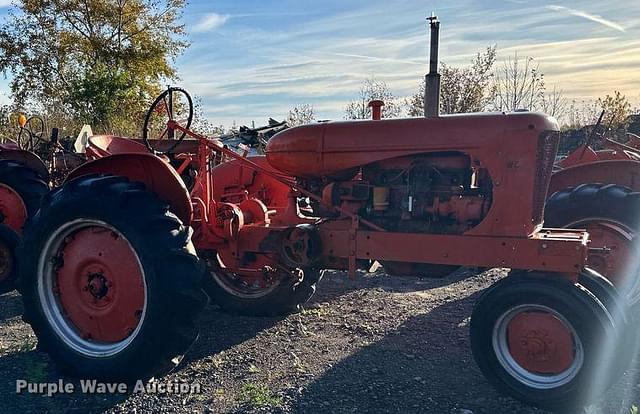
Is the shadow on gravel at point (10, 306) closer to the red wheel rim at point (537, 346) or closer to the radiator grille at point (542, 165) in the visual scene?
the red wheel rim at point (537, 346)

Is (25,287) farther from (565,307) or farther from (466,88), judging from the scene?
(466,88)

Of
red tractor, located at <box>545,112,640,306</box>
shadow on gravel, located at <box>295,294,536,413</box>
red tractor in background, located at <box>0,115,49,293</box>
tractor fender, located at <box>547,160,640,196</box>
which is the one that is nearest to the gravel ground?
shadow on gravel, located at <box>295,294,536,413</box>

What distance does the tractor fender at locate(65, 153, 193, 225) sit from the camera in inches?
142

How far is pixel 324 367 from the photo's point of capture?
11.9 feet

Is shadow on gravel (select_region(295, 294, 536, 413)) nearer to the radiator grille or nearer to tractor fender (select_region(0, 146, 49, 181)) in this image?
the radiator grille

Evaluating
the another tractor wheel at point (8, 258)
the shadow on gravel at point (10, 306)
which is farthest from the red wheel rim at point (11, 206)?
the shadow on gravel at point (10, 306)

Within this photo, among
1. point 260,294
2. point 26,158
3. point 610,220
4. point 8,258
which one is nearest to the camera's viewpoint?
point 610,220

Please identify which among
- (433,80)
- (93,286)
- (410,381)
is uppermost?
(433,80)

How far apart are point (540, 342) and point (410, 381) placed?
2.64 ft

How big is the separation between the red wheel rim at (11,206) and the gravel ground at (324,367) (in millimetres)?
965

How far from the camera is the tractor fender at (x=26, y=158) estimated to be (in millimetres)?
6133

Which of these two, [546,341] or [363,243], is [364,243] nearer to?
[363,243]

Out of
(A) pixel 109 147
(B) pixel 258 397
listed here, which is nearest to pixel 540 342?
(B) pixel 258 397

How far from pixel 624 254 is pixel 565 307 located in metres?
1.82
